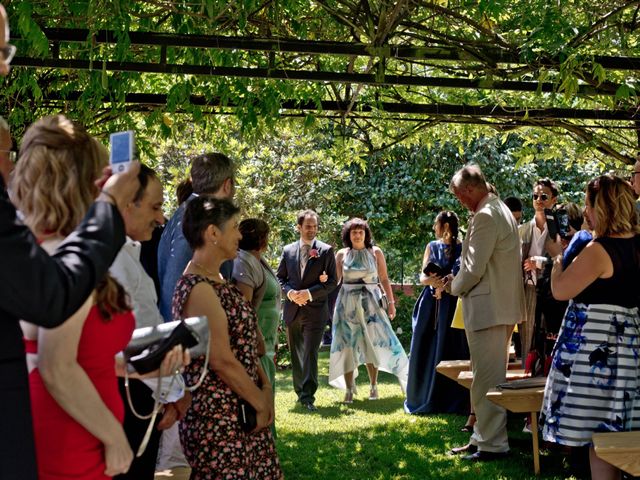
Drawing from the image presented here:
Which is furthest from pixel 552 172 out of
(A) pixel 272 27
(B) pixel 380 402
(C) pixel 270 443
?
(C) pixel 270 443

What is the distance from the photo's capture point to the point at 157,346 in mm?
3166

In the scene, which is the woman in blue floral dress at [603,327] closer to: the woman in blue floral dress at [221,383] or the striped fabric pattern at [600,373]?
the striped fabric pattern at [600,373]

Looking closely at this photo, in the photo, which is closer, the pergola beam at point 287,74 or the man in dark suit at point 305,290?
the pergola beam at point 287,74

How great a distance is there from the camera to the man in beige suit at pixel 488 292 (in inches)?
289

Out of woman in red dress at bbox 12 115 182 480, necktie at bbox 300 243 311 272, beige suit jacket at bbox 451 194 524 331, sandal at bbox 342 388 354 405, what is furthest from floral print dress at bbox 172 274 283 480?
sandal at bbox 342 388 354 405

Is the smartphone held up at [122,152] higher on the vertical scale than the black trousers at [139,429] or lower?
higher

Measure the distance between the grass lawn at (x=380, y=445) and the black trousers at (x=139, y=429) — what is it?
10.5 feet

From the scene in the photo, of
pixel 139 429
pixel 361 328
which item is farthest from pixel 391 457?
pixel 139 429

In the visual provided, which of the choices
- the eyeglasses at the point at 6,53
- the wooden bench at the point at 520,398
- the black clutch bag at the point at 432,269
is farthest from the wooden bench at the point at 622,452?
the black clutch bag at the point at 432,269

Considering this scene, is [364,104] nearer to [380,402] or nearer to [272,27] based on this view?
[272,27]

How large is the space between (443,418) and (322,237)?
373 inches

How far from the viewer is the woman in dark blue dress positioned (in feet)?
32.9

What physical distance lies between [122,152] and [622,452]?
11.9ft

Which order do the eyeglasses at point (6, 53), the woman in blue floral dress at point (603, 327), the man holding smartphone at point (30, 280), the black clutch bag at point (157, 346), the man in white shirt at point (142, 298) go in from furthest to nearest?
the woman in blue floral dress at point (603, 327) → the man in white shirt at point (142, 298) → the black clutch bag at point (157, 346) → the eyeglasses at point (6, 53) → the man holding smartphone at point (30, 280)
